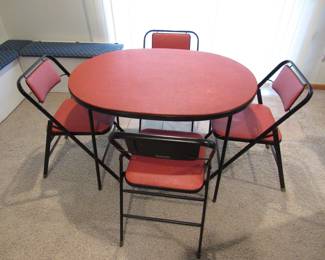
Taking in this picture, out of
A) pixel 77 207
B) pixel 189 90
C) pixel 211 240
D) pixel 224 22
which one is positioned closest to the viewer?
pixel 189 90

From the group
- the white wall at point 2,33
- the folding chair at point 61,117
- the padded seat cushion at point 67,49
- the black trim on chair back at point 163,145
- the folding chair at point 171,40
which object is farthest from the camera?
the white wall at point 2,33

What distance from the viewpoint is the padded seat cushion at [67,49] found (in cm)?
248

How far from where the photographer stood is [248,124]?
1458 mm

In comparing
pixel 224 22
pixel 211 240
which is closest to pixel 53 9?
pixel 224 22

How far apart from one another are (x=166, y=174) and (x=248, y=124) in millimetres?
652

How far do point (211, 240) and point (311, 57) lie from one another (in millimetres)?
2355

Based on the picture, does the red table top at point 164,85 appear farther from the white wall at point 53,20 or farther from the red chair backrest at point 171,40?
the white wall at point 53,20

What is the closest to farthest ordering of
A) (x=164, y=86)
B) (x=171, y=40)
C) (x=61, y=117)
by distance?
(x=164, y=86) → (x=61, y=117) → (x=171, y=40)

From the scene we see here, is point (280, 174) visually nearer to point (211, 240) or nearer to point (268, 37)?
point (211, 240)

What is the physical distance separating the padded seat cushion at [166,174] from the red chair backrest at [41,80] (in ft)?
Result: 2.23

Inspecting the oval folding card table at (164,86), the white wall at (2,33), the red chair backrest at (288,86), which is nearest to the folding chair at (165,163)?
the oval folding card table at (164,86)

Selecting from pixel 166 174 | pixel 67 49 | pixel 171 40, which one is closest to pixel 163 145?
pixel 166 174

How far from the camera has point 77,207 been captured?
1540 mm

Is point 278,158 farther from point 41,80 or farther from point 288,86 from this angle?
point 41,80
